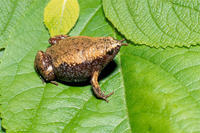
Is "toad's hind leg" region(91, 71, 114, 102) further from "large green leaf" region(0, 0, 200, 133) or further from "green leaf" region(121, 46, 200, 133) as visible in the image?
"green leaf" region(121, 46, 200, 133)

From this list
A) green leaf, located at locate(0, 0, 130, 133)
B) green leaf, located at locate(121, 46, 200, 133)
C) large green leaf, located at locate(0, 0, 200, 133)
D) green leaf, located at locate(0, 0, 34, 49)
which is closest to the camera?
green leaf, located at locate(121, 46, 200, 133)

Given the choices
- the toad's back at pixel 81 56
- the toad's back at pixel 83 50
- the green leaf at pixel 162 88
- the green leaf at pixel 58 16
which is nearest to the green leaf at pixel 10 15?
the green leaf at pixel 58 16

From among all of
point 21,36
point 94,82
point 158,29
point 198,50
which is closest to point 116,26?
point 158,29

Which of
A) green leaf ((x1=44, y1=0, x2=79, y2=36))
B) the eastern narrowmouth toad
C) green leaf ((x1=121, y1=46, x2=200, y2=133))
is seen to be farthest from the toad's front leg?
green leaf ((x1=121, y1=46, x2=200, y2=133))

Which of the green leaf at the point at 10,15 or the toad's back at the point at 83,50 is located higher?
the green leaf at the point at 10,15

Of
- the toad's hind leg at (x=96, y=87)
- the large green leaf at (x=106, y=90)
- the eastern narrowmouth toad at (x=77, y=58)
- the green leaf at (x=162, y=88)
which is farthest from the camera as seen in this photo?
the eastern narrowmouth toad at (x=77, y=58)

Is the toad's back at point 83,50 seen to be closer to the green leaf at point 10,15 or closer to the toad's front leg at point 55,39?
the toad's front leg at point 55,39
